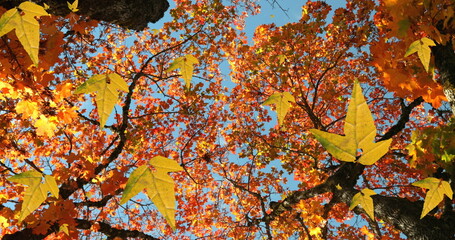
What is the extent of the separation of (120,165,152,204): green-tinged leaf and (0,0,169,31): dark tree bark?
4.62 meters

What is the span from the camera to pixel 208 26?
9.48m

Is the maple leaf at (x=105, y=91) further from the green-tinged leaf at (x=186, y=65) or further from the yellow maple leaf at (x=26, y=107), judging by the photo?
the yellow maple leaf at (x=26, y=107)

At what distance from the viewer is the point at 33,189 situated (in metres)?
0.76

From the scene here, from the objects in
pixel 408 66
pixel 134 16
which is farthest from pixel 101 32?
pixel 408 66

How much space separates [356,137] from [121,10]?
5.97 meters

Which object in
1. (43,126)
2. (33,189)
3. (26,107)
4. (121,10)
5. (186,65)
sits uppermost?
(121,10)

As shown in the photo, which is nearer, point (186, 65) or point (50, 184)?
point (50, 184)

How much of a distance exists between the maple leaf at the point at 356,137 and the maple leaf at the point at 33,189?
2.34 ft

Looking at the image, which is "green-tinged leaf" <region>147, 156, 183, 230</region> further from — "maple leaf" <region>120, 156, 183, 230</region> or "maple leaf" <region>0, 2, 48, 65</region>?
"maple leaf" <region>0, 2, 48, 65</region>

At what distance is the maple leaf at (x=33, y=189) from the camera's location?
75 cm

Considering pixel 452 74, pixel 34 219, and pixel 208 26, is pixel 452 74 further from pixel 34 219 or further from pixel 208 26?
pixel 208 26

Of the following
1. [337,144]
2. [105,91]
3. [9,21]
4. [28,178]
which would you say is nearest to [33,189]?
[28,178]

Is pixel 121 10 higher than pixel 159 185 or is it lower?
higher

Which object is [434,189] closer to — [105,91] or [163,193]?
[163,193]
